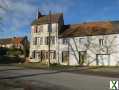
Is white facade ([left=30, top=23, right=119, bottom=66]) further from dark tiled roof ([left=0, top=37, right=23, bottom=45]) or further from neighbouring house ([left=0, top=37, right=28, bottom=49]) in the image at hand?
dark tiled roof ([left=0, top=37, right=23, bottom=45])

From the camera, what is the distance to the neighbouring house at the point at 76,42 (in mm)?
50625

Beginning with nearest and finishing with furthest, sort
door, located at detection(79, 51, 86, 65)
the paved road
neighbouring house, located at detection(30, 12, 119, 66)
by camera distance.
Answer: the paved road < neighbouring house, located at detection(30, 12, 119, 66) < door, located at detection(79, 51, 86, 65)

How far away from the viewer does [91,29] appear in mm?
55906

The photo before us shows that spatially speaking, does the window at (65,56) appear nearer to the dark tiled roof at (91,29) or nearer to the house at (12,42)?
the dark tiled roof at (91,29)

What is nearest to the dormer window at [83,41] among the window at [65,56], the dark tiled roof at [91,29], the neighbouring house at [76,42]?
the neighbouring house at [76,42]

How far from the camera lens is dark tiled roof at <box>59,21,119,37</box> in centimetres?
5230

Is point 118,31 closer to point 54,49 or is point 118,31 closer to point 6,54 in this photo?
point 54,49

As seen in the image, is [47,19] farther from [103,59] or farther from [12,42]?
[12,42]

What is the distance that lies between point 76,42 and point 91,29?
395 cm

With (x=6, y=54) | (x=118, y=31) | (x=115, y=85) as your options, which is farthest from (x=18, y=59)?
(x=115, y=85)

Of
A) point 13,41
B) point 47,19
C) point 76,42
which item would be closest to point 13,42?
point 13,41

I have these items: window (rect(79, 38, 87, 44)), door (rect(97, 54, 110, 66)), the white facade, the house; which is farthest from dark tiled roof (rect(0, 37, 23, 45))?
door (rect(97, 54, 110, 66))

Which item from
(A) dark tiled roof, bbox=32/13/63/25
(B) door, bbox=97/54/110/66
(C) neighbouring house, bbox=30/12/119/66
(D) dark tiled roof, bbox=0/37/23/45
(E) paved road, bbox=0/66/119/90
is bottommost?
(E) paved road, bbox=0/66/119/90

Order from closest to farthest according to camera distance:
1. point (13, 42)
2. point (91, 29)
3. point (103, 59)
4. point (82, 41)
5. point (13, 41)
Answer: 1. point (103, 59)
2. point (82, 41)
3. point (91, 29)
4. point (13, 42)
5. point (13, 41)
